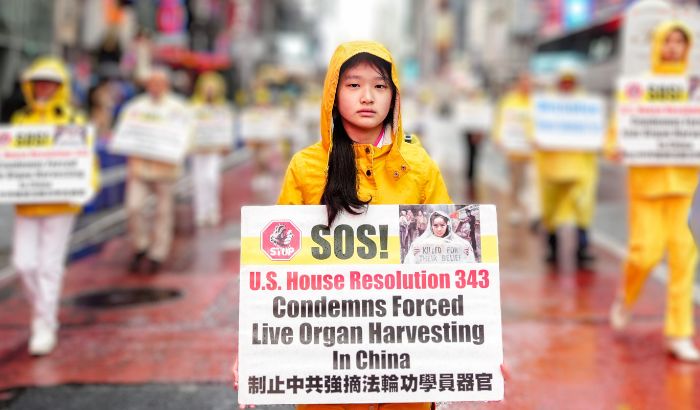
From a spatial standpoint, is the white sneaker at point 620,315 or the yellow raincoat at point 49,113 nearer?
the yellow raincoat at point 49,113

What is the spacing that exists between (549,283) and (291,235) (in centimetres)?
582

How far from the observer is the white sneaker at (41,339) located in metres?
6.06

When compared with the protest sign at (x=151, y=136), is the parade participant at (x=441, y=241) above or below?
below

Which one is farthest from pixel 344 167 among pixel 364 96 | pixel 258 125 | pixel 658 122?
pixel 258 125

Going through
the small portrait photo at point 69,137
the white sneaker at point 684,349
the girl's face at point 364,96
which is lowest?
the white sneaker at point 684,349

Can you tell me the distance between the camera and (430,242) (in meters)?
3.26

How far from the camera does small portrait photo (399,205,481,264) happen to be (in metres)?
3.22

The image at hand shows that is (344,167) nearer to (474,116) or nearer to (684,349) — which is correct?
(684,349)

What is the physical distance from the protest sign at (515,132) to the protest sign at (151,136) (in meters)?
5.27

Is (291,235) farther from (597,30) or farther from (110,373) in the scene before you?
(597,30)

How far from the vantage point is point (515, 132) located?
12781 mm

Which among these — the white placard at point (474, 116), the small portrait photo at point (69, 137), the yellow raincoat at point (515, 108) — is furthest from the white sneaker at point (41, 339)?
the white placard at point (474, 116)

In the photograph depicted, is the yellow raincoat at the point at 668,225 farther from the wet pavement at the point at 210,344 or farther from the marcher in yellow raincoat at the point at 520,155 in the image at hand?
the marcher in yellow raincoat at the point at 520,155

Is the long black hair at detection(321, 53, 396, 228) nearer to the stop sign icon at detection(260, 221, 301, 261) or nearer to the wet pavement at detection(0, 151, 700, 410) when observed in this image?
the stop sign icon at detection(260, 221, 301, 261)
